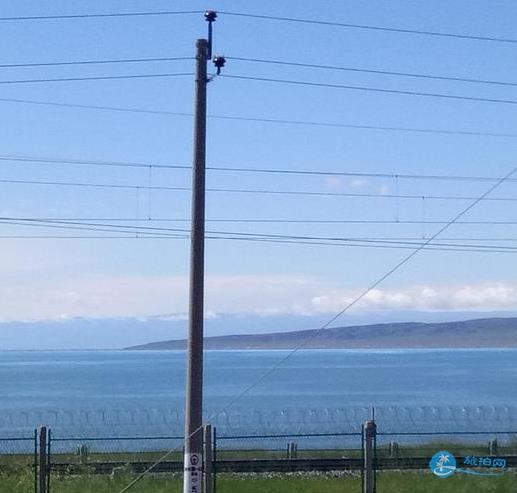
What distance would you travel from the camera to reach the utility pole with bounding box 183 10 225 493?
58.4 ft

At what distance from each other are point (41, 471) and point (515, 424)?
3481 cm

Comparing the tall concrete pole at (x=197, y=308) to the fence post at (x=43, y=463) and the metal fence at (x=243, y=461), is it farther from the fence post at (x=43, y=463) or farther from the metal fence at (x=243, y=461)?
the fence post at (x=43, y=463)

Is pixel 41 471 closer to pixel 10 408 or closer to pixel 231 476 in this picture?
pixel 231 476

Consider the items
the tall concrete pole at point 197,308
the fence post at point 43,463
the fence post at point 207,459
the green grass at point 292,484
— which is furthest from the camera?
the green grass at point 292,484

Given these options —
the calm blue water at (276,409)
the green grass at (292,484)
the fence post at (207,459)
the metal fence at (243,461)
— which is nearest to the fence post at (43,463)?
the metal fence at (243,461)

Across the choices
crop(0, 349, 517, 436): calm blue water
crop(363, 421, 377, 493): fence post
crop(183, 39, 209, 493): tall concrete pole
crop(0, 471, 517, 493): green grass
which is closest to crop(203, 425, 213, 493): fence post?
crop(183, 39, 209, 493): tall concrete pole

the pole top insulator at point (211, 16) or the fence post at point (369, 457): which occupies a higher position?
the pole top insulator at point (211, 16)

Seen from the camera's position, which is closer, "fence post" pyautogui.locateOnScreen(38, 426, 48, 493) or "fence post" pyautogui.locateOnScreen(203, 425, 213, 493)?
"fence post" pyautogui.locateOnScreen(203, 425, 213, 493)

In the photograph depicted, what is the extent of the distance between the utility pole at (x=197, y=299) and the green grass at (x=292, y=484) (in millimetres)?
5248

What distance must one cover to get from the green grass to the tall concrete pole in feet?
17.2

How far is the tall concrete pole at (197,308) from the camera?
1780 cm

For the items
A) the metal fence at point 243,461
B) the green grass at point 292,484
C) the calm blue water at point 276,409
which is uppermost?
the calm blue water at point 276,409

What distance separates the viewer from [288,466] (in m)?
29.0

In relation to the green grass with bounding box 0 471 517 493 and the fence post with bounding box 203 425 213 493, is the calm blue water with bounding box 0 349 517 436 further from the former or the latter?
the fence post with bounding box 203 425 213 493
